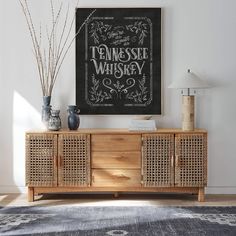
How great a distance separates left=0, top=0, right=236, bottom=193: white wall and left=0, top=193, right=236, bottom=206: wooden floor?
22cm

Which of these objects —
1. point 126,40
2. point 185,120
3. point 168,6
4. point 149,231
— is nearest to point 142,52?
point 126,40

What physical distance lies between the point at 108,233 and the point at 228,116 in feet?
6.28

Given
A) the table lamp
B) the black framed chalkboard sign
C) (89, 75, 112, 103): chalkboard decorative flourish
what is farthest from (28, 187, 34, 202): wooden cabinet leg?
the table lamp

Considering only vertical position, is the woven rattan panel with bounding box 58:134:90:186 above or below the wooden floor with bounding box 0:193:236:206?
above

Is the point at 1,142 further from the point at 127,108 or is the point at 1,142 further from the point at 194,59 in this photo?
the point at 194,59

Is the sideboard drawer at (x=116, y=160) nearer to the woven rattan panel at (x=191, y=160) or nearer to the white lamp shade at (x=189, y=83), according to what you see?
the woven rattan panel at (x=191, y=160)

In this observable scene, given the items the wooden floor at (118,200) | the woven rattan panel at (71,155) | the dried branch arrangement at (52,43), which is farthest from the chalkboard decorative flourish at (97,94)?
the wooden floor at (118,200)

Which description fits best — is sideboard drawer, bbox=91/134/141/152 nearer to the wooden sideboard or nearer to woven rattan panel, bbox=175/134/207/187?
the wooden sideboard

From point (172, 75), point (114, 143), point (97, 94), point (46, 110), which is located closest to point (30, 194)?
point (46, 110)

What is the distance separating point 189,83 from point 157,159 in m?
0.75

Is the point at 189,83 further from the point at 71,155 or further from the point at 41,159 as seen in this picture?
the point at 41,159

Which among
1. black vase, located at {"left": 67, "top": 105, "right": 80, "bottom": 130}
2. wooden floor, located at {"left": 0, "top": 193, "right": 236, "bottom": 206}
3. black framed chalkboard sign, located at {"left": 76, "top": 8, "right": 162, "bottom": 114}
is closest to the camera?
wooden floor, located at {"left": 0, "top": 193, "right": 236, "bottom": 206}

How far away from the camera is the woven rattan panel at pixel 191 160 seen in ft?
14.3

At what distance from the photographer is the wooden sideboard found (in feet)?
14.3
